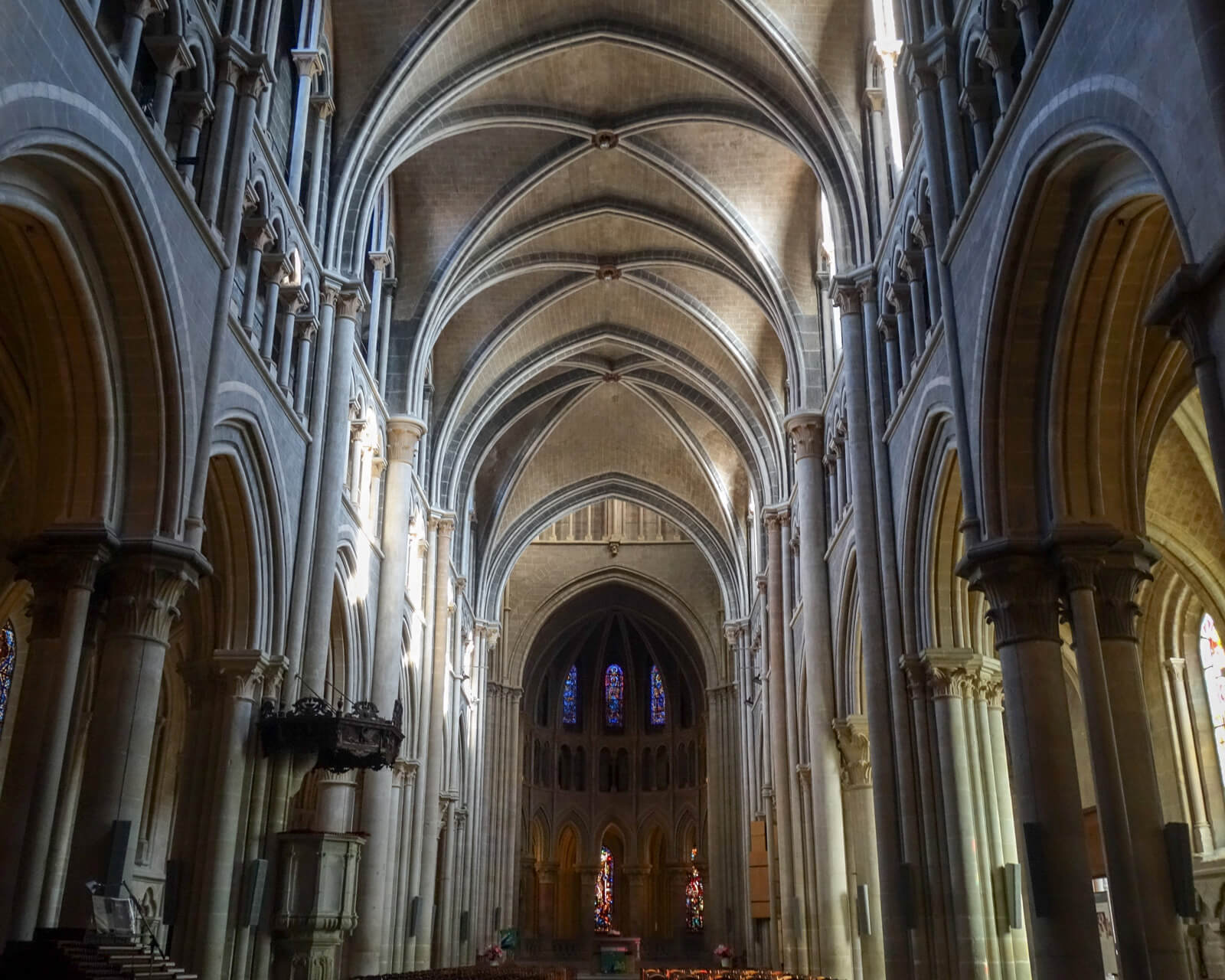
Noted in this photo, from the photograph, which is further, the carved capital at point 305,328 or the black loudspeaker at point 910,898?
the carved capital at point 305,328

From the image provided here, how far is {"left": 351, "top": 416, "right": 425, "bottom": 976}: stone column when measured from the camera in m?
20.9

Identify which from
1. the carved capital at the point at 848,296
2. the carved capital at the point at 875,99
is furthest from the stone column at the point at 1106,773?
the carved capital at the point at 875,99

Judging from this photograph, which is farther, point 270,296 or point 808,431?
point 808,431

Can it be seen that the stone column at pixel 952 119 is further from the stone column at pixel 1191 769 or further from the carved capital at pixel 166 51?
the stone column at pixel 1191 769

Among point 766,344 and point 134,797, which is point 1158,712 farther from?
point 134,797

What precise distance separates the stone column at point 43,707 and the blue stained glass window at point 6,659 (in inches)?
386

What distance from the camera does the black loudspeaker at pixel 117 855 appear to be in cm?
1100

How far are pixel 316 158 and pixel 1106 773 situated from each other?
578 inches

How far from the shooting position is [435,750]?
2834 cm

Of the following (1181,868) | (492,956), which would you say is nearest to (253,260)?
(1181,868)

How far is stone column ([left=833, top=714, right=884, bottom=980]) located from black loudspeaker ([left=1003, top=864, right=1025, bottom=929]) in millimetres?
5831

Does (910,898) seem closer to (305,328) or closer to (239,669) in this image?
(239,669)

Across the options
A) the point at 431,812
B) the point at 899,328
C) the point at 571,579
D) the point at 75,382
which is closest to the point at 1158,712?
the point at 899,328

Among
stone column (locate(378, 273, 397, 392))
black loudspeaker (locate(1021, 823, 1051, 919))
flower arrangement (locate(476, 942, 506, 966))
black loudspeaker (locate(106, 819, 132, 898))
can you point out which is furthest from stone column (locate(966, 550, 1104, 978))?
flower arrangement (locate(476, 942, 506, 966))
